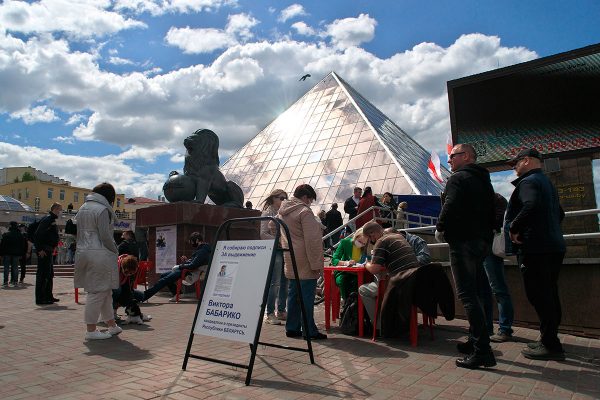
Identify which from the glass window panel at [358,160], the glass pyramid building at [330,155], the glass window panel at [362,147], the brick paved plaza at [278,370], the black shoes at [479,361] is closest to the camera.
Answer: the brick paved plaza at [278,370]

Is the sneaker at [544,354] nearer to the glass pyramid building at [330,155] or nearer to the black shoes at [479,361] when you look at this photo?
the black shoes at [479,361]

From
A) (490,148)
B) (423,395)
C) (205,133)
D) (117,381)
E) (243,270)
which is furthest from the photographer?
(205,133)

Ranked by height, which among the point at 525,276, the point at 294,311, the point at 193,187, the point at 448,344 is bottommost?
the point at 448,344

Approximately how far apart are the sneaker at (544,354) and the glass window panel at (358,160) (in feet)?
74.4

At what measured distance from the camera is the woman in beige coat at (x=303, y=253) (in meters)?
5.00

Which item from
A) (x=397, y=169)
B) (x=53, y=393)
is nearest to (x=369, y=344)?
(x=53, y=393)

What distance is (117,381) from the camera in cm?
346

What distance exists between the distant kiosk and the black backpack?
5.57 meters

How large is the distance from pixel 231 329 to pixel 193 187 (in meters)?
7.40

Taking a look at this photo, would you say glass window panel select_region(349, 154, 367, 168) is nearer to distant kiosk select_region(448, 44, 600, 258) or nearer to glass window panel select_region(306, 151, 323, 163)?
glass window panel select_region(306, 151, 323, 163)

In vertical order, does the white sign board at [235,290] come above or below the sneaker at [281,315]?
above

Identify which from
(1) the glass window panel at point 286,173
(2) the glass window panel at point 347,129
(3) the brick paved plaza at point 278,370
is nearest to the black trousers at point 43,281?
(3) the brick paved plaza at point 278,370

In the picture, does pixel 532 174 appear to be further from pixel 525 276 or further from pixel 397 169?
pixel 397 169

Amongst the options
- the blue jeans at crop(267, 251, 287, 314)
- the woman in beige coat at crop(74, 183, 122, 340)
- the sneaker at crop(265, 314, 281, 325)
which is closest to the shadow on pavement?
the woman in beige coat at crop(74, 183, 122, 340)
